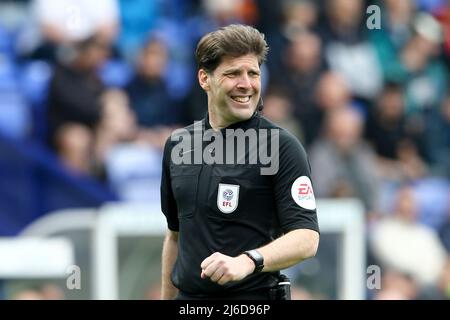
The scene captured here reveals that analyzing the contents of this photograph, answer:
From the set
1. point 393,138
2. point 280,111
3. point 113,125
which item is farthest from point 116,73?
point 393,138

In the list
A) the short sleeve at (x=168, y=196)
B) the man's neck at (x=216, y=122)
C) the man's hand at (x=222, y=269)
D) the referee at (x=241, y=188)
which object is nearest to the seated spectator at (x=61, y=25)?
the short sleeve at (x=168, y=196)

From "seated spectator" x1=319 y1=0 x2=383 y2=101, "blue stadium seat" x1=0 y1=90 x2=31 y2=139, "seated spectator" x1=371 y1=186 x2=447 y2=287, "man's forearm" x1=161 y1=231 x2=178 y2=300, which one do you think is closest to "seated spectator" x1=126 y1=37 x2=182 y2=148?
"blue stadium seat" x1=0 y1=90 x2=31 y2=139

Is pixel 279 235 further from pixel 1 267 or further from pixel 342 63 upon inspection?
pixel 342 63

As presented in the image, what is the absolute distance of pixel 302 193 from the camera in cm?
483

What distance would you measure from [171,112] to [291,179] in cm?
546

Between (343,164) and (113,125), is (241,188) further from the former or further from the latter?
(343,164)

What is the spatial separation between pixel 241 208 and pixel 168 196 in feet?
1.76

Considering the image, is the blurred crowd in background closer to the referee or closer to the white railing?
the white railing

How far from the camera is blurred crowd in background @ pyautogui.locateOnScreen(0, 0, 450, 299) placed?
980 cm

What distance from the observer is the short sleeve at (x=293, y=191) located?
189 inches

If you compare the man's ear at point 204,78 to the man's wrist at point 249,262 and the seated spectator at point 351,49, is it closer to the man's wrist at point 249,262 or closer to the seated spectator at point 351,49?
the man's wrist at point 249,262

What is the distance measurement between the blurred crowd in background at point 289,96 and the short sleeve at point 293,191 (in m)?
4.97

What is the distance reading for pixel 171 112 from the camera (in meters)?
10.2
